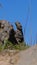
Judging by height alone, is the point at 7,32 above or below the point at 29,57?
above

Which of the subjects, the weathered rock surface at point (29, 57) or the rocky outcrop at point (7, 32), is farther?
the rocky outcrop at point (7, 32)

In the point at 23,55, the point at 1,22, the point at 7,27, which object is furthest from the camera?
the point at 1,22

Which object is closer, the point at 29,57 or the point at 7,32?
the point at 29,57

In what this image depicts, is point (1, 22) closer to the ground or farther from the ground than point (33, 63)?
farther from the ground

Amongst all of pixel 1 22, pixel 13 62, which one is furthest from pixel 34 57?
pixel 1 22

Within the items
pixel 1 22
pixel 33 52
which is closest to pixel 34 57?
pixel 33 52

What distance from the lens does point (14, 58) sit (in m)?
2.85

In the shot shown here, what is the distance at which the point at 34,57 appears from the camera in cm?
268

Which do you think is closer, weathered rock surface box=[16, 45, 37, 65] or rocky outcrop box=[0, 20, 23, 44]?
weathered rock surface box=[16, 45, 37, 65]

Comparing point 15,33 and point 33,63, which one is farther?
point 15,33

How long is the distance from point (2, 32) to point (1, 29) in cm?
18

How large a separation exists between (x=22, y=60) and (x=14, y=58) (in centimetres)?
17

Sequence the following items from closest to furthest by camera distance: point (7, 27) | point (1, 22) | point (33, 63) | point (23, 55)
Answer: point (33, 63), point (23, 55), point (7, 27), point (1, 22)

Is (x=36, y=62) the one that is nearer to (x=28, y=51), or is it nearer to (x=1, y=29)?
(x=28, y=51)
